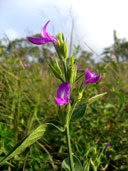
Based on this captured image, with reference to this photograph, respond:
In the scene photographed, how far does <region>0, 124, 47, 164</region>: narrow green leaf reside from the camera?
76 cm

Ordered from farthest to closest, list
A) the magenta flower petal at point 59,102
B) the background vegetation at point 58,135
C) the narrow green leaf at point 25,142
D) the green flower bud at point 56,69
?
the background vegetation at point 58,135 < the green flower bud at point 56,69 < the magenta flower petal at point 59,102 < the narrow green leaf at point 25,142

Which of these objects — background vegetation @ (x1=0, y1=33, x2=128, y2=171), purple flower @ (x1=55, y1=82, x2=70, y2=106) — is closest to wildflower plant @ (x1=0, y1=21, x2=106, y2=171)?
purple flower @ (x1=55, y1=82, x2=70, y2=106)

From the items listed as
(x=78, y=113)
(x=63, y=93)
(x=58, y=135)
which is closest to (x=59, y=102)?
(x=63, y=93)

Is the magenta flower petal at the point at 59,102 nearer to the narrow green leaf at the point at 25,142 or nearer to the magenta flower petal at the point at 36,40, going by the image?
the narrow green leaf at the point at 25,142

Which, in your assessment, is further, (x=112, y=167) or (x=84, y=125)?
(x=84, y=125)

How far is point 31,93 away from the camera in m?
2.67

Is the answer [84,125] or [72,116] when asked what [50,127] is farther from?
[84,125]

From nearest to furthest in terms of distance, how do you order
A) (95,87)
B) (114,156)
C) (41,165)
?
(41,165), (114,156), (95,87)

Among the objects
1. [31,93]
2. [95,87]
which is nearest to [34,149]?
[95,87]

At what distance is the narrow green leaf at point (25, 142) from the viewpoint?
76cm

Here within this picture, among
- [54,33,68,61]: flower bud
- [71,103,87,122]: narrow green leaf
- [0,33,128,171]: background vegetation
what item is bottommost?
[0,33,128,171]: background vegetation

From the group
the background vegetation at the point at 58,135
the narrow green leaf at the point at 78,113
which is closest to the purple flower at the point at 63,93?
the narrow green leaf at the point at 78,113

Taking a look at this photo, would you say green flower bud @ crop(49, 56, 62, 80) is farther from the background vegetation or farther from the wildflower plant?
the background vegetation

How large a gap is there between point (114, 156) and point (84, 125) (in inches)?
18.3
